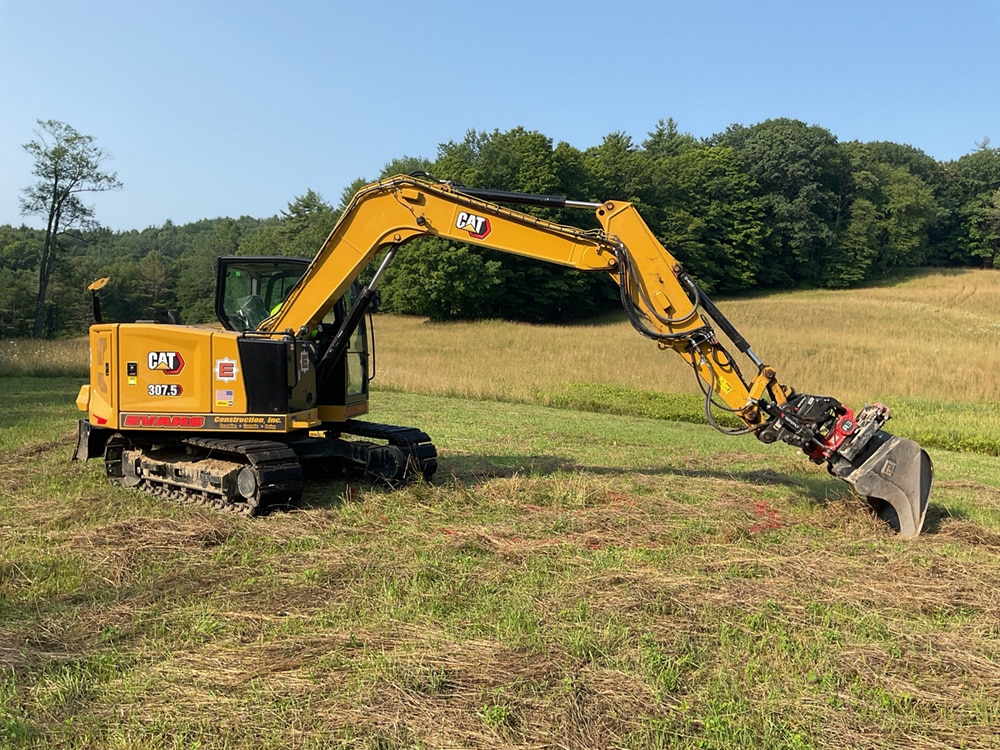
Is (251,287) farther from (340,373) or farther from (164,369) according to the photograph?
(340,373)

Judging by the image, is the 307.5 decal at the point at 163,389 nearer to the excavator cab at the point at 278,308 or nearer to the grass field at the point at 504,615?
the excavator cab at the point at 278,308

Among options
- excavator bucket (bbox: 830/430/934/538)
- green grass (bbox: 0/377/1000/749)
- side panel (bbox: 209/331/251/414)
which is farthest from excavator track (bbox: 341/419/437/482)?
excavator bucket (bbox: 830/430/934/538)

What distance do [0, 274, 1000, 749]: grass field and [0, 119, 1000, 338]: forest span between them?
4058 centimetres

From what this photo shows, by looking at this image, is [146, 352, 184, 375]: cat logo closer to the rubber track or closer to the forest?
the rubber track

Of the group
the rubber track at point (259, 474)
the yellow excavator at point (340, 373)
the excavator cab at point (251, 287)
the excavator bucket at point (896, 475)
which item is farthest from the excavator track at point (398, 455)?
the excavator bucket at point (896, 475)

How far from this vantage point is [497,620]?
470 centimetres

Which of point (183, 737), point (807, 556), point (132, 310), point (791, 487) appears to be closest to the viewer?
point (183, 737)

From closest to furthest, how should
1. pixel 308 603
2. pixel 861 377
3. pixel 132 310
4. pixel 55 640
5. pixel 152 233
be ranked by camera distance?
pixel 55 640
pixel 308 603
pixel 861 377
pixel 132 310
pixel 152 233

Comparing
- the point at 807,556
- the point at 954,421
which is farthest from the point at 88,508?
the point at 954,421

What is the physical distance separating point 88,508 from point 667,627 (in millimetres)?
6189

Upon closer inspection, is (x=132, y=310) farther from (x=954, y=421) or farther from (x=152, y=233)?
(x=152, y=233)

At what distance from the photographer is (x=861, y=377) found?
21.0 meters

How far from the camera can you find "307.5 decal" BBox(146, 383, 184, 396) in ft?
25.7

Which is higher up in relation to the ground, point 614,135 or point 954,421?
point 614,135
